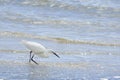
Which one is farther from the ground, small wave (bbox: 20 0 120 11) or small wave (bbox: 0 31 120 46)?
small wave (bbox: 0 31 120 46)

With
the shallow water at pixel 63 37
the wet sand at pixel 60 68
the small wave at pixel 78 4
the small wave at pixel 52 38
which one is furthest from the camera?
the small wave at pixel 78 4

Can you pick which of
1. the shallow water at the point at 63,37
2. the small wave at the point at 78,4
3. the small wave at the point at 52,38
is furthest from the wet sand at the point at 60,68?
the small wave at the point at 78,4

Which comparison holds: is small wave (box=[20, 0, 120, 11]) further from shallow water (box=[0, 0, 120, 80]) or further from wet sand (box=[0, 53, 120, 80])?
wet sand (box=[0, 53, 120, 80])

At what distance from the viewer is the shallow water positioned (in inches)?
314

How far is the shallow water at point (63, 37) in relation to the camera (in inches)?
314

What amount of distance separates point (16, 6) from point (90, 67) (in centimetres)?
714

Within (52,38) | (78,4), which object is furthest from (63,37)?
(78,4)

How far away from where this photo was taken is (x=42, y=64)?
27.9ft

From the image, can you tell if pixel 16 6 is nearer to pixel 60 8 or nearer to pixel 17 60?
pixel 60 8

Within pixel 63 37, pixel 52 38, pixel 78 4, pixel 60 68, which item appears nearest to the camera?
pixel 60 68

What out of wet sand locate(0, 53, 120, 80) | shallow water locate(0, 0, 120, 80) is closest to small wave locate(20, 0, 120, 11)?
shallow water locate(0, 0, 120, 80)

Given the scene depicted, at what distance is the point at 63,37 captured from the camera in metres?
10.9

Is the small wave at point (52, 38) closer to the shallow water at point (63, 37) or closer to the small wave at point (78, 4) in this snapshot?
the shallow water at point (63, 37)

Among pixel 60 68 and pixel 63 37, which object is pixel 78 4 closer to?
pixel 63 37
